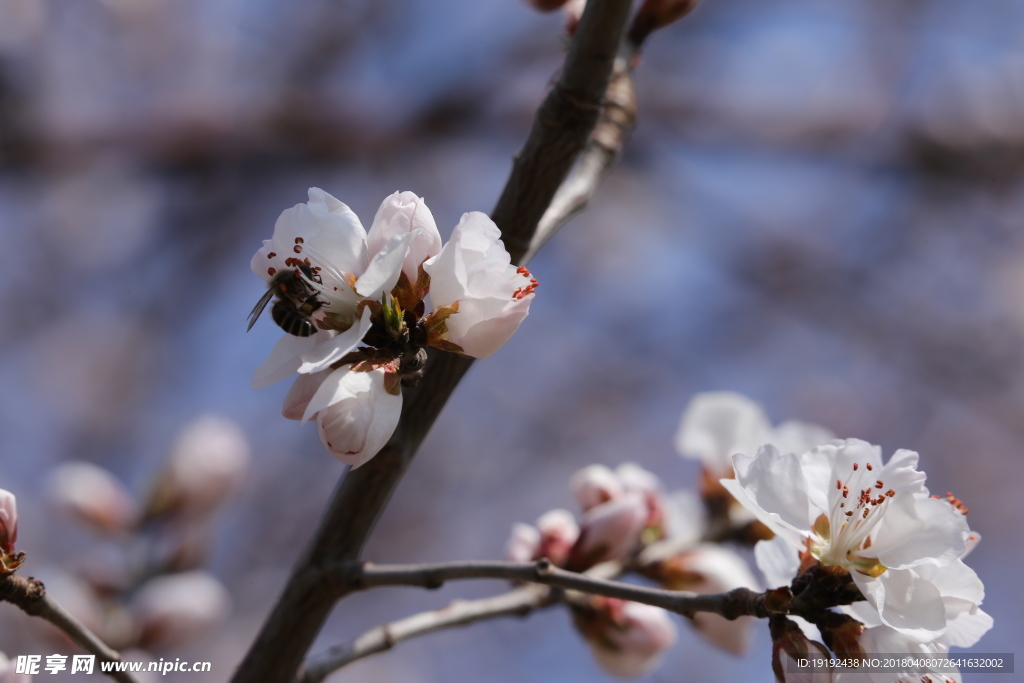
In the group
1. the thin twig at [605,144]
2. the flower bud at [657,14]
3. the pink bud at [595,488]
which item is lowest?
the pink bud at [595,488]

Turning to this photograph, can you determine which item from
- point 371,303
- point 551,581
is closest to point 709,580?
point 551,581

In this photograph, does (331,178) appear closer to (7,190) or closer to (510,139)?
(510,139)

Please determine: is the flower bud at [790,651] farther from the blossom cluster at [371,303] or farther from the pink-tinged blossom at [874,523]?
the blossom cluster at [371,303]

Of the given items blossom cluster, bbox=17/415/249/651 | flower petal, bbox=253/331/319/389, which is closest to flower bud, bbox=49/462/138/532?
blossom cluster, bbox=17/415/249/651

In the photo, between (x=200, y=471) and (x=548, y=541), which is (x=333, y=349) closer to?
(x=548, y=541)

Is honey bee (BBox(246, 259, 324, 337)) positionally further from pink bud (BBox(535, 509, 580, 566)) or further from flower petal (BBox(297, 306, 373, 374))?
pink bud (BBox(535, 509, 580, 566))

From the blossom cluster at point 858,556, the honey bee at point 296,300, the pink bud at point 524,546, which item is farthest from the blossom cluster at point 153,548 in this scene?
the blossom cluster at point 858,556
